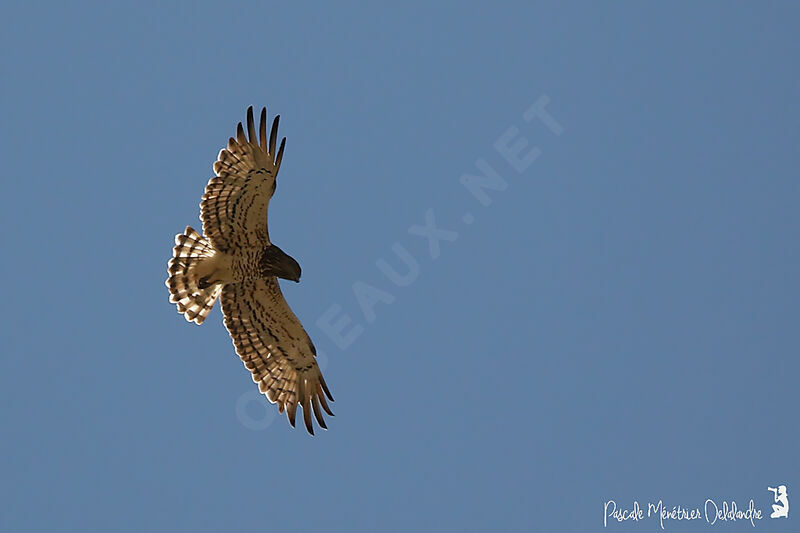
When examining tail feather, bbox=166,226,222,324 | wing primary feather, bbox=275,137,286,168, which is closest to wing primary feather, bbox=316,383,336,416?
tail feather, bbox=166,226,222,324

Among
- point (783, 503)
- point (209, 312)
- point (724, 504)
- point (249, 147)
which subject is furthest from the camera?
point (783, 503)

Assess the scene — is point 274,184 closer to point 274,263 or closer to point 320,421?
point 274,263

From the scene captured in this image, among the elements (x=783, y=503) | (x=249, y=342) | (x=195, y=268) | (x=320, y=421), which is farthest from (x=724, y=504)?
(x=195, y=268)

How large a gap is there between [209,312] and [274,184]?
1966 millimetres

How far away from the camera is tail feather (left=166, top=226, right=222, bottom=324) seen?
47.6ft

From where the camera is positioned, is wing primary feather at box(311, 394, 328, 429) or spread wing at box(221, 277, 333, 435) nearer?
spread wing at box(221, 277, 333, 435)

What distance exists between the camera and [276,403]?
50.2 ft

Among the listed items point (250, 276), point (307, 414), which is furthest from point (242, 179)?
point (307, 414)

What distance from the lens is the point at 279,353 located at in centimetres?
1540

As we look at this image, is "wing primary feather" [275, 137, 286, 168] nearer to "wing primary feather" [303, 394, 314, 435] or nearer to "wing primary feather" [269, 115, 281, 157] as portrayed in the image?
"wing primary feather" [269, 115, 281, 157]

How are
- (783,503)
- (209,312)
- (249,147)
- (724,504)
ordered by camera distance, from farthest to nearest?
(783,503) < (724,504) < (209,312) < (249,147)

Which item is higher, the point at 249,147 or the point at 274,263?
the point at 249,147

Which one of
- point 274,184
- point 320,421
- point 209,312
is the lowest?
point 320,421

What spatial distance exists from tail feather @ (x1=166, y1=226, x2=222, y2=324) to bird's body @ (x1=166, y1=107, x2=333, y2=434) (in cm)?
1
